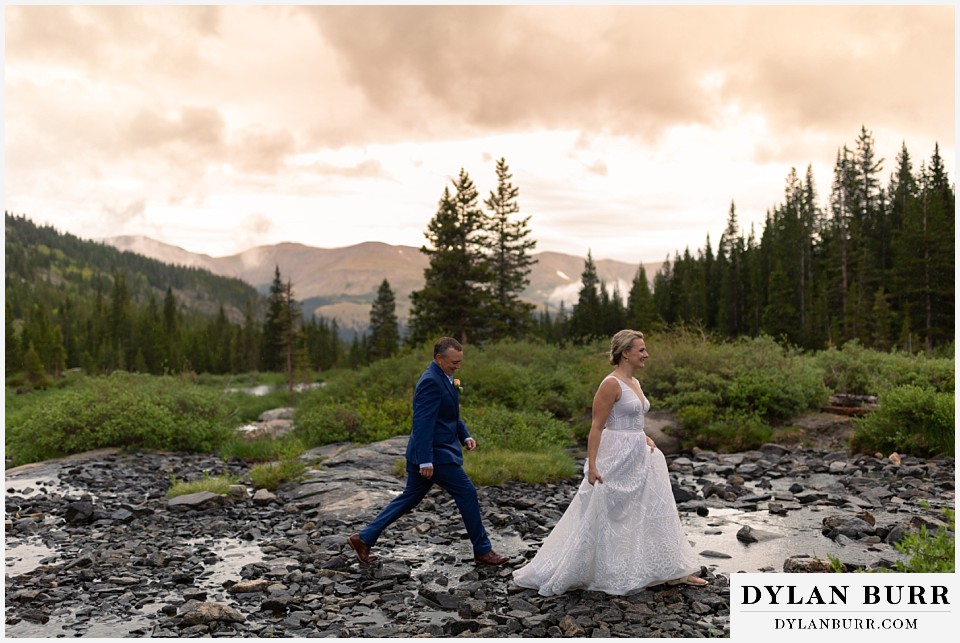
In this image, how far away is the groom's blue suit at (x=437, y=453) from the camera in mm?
7406

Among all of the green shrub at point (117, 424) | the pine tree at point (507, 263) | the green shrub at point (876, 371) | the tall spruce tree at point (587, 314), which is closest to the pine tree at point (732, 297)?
the tall spruce tree at point (587, 314)

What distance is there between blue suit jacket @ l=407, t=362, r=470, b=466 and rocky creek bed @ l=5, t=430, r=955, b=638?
4.15 feet

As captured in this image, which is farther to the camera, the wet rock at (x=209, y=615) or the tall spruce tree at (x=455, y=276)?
the tall spruce tree at (x=455, y=276)

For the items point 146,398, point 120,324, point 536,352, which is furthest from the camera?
point 120,324

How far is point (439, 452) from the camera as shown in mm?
7602

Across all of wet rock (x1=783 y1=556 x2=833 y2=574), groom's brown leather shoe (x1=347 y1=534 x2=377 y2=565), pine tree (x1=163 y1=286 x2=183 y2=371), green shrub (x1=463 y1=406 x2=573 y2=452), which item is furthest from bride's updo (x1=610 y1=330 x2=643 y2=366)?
pine tree (x1=163 y1=286 x2=183 y2=371)

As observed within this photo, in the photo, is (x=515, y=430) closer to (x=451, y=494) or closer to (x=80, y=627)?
(x=451, y=494)

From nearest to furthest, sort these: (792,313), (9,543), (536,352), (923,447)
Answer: (9,543) → (923,447) → (536,352) → (792,313)

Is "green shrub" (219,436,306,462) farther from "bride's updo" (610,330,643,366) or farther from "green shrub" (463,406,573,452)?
"bride's updo" (610,330,643,366)

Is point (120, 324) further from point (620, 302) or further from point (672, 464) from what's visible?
point (672, 464)

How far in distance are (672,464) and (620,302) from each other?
82506 millimetres

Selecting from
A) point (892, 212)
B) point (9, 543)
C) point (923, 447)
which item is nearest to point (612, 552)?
point (9, 543)

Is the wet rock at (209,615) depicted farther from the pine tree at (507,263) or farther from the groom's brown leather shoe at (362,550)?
the pine tree at (507,263)

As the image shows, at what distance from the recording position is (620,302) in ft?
317
